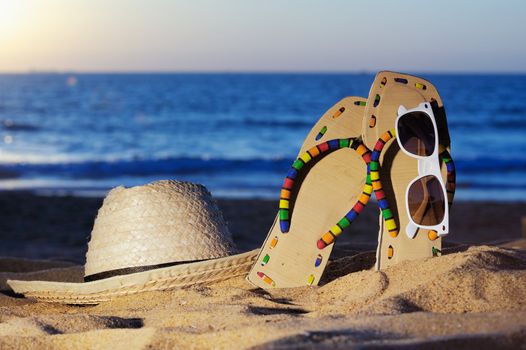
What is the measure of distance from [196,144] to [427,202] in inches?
612

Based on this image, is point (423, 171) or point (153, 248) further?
point (153, 248)

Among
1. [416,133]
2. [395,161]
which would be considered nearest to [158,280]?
[395,161]

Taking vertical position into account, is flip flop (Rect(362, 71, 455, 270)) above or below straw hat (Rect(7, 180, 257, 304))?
above

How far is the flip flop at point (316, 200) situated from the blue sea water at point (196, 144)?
7388 mm

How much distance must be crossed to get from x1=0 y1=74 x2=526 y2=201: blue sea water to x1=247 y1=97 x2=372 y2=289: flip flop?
24.2 feet

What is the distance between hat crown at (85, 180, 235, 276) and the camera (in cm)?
297

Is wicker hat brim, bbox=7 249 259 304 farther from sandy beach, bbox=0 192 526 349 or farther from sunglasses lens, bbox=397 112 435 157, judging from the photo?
sunglasses lens, bbox=397 112 435 157

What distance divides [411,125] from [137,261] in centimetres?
122

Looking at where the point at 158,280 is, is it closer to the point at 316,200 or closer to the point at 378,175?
the point at 316,200

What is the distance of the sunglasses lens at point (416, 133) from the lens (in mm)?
2783

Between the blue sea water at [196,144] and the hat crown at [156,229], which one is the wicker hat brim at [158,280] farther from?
the blue sea water at [196,144]

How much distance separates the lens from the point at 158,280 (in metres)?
2.82

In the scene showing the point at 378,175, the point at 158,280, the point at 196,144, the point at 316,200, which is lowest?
the point at 196,144

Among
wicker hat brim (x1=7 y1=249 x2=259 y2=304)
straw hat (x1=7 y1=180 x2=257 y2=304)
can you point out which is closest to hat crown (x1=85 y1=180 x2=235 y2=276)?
straw hat (x1=7 y1=180 x2=257 y2=304)
